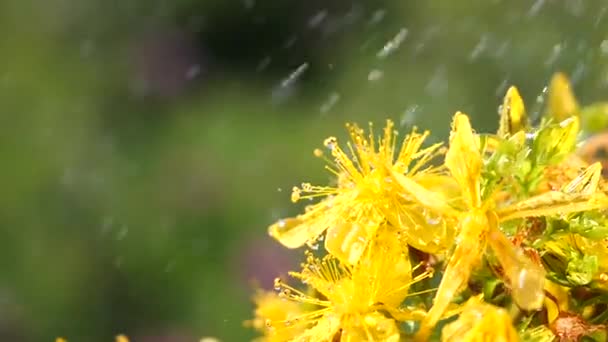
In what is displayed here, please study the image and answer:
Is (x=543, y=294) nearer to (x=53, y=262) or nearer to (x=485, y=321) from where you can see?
(x=485, y=321)

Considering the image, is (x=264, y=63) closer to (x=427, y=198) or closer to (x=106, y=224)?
(x=106, y=224)

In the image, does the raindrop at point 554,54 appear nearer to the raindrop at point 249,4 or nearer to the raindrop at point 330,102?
the raindrop at point 330,102

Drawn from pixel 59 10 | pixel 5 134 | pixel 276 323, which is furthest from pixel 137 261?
pixel 276 323

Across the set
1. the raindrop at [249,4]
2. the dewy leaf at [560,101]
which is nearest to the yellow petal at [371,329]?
the dewy leaf at [560,101]

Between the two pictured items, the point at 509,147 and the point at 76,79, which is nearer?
the point at 509,147

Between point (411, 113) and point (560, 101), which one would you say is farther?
point (411, 113)

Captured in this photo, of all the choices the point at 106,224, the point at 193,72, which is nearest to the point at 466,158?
the point at 106,224

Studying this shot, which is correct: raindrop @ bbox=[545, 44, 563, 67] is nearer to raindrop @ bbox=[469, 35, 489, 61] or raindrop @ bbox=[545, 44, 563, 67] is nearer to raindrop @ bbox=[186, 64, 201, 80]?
raindrop @ bbox=[469, 35, 489, 61]
